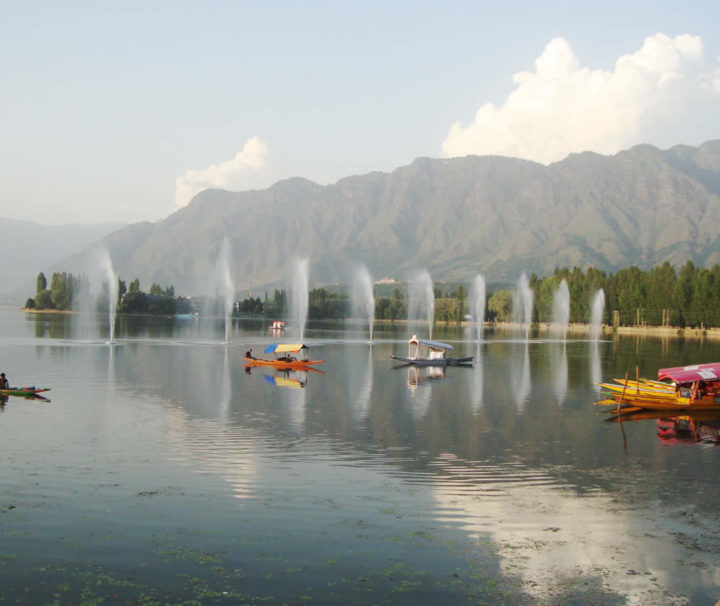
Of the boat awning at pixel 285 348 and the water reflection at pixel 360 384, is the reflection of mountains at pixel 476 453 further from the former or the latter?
the boat awning at pixel 285 348

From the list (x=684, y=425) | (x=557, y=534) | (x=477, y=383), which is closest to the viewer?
(x=557, y=534)

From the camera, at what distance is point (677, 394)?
39250 millimetres

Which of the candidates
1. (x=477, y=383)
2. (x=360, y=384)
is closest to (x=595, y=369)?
(x=477, y=383)

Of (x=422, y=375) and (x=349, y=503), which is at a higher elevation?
(x=422, y=375)

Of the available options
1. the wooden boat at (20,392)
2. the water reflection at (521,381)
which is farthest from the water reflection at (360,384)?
the wooden boat at (20,392)

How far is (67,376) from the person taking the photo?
51.8 metres

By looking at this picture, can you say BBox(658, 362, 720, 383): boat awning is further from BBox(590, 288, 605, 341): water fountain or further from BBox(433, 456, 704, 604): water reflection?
BBox(590, 288, 605, 341): water fountain

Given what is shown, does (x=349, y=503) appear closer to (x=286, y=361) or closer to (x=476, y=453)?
(x=476, y=453)

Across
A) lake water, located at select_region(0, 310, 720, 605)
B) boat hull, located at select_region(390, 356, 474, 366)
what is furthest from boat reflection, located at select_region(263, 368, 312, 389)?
boat hull, located at select_region(390, 356, 474, 366)

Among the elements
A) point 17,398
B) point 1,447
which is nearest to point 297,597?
point 1,447

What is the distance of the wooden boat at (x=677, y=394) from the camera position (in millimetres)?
38781

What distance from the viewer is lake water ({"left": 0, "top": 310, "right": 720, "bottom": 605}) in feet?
47.9

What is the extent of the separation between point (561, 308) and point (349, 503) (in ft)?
556

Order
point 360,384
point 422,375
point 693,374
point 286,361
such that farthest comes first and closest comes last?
point 286,361
point 422,375
point 360,384
point 693,374
